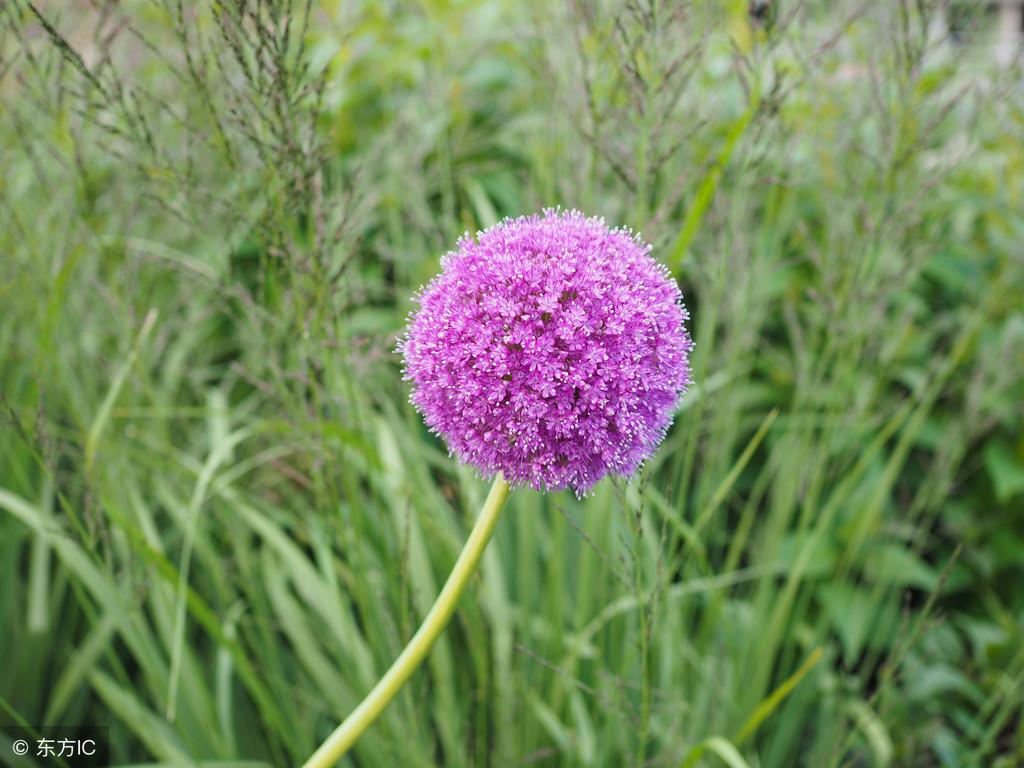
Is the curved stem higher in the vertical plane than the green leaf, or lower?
lower

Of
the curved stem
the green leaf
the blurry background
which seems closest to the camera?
the curved stem

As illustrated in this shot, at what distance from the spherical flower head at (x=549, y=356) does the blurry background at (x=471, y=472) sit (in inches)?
8.9

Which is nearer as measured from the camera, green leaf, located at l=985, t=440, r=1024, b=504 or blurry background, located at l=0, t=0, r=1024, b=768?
blurry background, located at l=0, t=0, r=1024, b=768

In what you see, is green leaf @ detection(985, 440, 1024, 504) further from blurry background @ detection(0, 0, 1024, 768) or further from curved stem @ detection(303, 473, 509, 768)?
curved stem @ detection(303, 473, 509, 768)

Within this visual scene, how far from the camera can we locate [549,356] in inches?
37.3

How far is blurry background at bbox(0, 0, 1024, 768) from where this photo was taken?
1477mm

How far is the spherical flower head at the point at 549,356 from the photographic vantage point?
37.3 inches

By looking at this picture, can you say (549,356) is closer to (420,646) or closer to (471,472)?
(420,646)

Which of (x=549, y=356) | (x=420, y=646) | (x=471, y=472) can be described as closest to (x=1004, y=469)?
(x=471, y=472)

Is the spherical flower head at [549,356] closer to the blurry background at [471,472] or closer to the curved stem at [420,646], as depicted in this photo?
the curved stem at [420,646]

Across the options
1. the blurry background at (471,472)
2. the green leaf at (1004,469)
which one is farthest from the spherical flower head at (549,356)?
the green leaf at (1004,469)

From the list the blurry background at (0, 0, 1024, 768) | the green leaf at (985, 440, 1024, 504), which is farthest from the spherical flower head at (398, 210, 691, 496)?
the green leaf at (985, 440, 1024, 504)

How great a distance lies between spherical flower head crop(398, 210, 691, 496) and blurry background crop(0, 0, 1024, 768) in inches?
8.9

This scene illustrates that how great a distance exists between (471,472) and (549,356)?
3.68 ft
